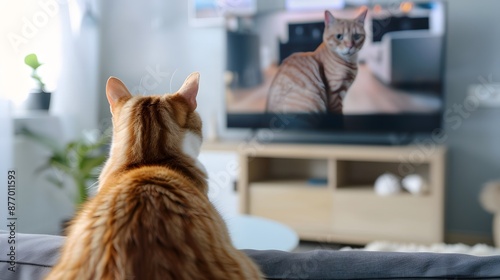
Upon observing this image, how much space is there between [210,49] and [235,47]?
9.7 inches

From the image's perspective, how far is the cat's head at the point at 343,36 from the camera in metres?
0.66

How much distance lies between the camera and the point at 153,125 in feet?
2.13

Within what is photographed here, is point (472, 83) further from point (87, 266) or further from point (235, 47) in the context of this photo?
point (87, 266)

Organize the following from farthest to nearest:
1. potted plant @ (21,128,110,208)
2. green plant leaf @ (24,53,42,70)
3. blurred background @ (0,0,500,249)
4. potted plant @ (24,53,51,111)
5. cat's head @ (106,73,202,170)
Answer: potted plant @ (21,128,110,208) → blurred background @ (0,0,500,249) → potted plant @ (24,53,51,111) → green plant leaf @ (24,53,42,70) → cat's head @ (106,73,202,170)

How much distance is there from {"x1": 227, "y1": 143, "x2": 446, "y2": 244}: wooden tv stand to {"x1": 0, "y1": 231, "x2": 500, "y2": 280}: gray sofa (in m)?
1.97

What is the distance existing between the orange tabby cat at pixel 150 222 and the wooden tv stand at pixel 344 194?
6.56 feet

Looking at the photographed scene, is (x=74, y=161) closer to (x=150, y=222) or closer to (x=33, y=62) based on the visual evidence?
(x=33, y=62)

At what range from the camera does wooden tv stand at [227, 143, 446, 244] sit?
2.48m

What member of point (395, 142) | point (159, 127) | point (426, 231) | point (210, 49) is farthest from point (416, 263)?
point (210, 49)

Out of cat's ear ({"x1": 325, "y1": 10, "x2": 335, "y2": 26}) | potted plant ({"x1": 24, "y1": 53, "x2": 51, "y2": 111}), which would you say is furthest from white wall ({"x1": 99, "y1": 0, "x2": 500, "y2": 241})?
cat's ear ({"x1": 325, "y1": 10, "x2": 335, "y2": 26})

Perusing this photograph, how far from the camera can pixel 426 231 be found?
8.11 feet

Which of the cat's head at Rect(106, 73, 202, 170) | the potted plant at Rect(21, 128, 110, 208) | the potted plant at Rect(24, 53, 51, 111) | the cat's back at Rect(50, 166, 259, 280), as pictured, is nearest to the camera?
the cat's back at Rect(50, 166, 259, 280)

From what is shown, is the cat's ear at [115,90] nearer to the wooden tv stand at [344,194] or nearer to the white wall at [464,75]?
the white wall at [464,75]

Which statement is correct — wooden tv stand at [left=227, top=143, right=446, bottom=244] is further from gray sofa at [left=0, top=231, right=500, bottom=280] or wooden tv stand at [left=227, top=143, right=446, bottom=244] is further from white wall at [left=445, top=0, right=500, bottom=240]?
gray sofa at [left=0, top=231, right=500, bottom=280]
